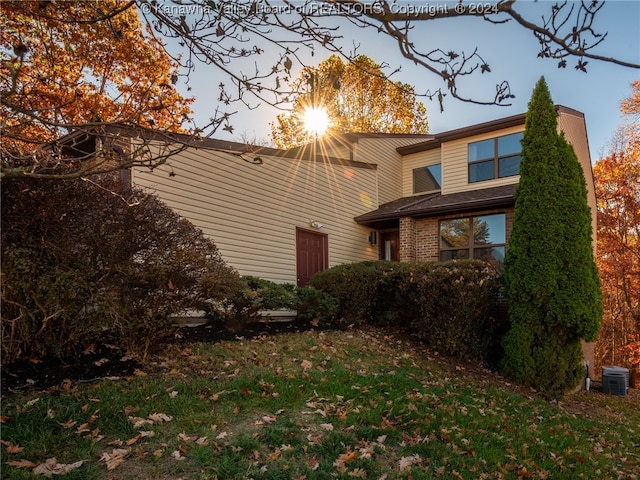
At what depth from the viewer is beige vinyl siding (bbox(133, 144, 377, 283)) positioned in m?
8.84

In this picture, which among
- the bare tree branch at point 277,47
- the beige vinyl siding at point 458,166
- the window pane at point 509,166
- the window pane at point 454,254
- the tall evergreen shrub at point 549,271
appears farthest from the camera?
the beige vinyl siding at point 458,166

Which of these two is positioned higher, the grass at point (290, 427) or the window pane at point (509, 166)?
the window pane at point (509, 166)

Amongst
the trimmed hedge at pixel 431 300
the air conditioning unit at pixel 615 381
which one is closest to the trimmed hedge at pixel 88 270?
the trimmed hedge at pixel 431 300

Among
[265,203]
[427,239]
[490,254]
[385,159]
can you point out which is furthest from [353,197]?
[490,254]

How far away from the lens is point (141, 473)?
113 inches

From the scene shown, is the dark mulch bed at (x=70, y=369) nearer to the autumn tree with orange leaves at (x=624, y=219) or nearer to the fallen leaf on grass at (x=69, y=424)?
the fallen leaf on grass at (x=69, y=424)

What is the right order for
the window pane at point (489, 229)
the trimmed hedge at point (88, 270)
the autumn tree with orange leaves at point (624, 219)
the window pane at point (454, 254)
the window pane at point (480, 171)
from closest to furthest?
1. the trimmed hedge at point (88, 270)
2. the window pane at point (489, 229)
3. the window pane at point (454, 254)
4. the window pane at point (480, 171)
5. the autumn tree with orange leaves at point (624, 219)

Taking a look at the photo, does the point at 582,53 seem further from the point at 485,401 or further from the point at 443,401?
the point at 485,401

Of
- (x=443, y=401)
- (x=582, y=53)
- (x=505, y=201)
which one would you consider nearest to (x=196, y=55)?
(x=582, y=53)

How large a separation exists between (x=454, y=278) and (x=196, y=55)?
6.87 meters

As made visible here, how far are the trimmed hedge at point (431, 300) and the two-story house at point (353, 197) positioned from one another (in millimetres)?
1792

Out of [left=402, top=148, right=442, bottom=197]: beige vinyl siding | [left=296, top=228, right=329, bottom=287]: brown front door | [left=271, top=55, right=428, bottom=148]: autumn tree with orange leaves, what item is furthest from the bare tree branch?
[left=271, top=55, right=428, bottom=148]: autumn tree with orange leaves

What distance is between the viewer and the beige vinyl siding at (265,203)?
8.84 m

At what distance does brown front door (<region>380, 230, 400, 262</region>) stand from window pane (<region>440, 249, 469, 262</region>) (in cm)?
205
